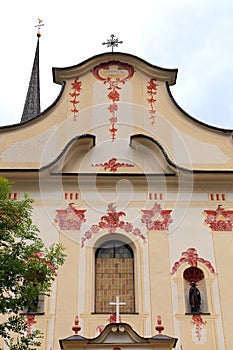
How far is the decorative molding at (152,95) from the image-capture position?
1320 cm

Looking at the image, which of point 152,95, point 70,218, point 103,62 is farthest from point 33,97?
point 70,218

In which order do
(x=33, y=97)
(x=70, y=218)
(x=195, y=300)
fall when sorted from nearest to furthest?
(x=195, y=300), (x=70, y=218), (x=33, y=97)

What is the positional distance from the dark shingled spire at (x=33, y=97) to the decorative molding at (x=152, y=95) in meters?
5.23

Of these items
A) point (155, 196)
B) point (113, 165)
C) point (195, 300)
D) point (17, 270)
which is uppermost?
point (113, 165)

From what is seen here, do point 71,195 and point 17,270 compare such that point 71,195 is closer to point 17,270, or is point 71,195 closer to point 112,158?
point 112,158

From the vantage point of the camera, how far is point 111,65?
14070 millimetres

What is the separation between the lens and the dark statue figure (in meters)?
10.4

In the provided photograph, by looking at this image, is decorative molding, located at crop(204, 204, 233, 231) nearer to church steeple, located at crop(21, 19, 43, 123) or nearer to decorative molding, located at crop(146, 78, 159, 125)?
decorative molding, located at crop(146, 78, 159, 125)

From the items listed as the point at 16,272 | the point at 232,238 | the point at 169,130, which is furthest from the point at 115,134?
the point at 16,272

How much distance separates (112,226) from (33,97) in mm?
9006

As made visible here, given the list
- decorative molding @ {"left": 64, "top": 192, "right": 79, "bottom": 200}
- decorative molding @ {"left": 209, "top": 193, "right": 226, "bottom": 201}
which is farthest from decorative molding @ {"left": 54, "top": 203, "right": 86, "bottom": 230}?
decorative molding @ {"left": 209, "top": 193, "right": 226, "bottom": 201}

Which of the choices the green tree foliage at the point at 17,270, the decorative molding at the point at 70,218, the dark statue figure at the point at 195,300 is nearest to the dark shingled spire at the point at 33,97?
the decorative molding at the point at 70,218

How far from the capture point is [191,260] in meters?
10.9

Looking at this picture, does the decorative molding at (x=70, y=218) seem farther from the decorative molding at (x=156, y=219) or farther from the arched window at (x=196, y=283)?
the arched window at (x=196, y=283)
